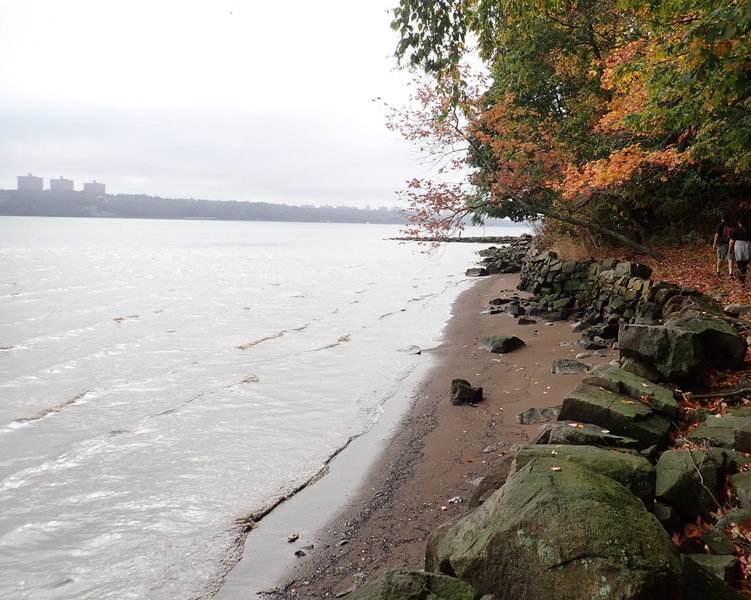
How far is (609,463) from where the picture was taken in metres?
4.72

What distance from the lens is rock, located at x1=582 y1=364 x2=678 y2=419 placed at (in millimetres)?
6500

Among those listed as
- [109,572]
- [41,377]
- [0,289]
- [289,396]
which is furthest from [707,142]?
[0,289]

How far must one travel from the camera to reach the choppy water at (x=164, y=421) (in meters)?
5.95

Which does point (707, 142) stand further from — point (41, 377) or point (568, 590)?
point (41, 377)

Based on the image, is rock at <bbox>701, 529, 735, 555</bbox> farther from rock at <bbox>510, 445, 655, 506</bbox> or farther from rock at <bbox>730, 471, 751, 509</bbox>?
rock at <bbox>510, 445, 655, 506</bbox>

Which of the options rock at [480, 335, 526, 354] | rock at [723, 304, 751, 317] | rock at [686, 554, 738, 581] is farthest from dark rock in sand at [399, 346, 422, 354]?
rock at [686, 554, 738, 581]

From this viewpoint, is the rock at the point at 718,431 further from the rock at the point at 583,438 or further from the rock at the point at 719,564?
the rock at the point at 719,564

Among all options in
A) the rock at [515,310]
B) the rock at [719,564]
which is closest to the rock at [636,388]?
the rock at [719,564]

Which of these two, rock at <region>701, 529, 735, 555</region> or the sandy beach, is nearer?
rock at <region>701, 529, 735, 555</region>

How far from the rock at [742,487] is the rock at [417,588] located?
2436mm

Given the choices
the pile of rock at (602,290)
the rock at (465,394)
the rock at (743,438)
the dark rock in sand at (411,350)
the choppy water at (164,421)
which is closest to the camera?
the rock at (743,438)

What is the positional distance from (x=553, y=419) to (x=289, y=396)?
5702 mm

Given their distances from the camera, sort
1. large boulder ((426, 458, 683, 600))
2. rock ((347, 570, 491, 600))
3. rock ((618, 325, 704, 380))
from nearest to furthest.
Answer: large boulder ((426, 458, 683, 600)) < rock ((347, 570, 491, 600)) < rock ((618, 325, 704, 380))

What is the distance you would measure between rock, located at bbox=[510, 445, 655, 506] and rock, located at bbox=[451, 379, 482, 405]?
16.5 feet
